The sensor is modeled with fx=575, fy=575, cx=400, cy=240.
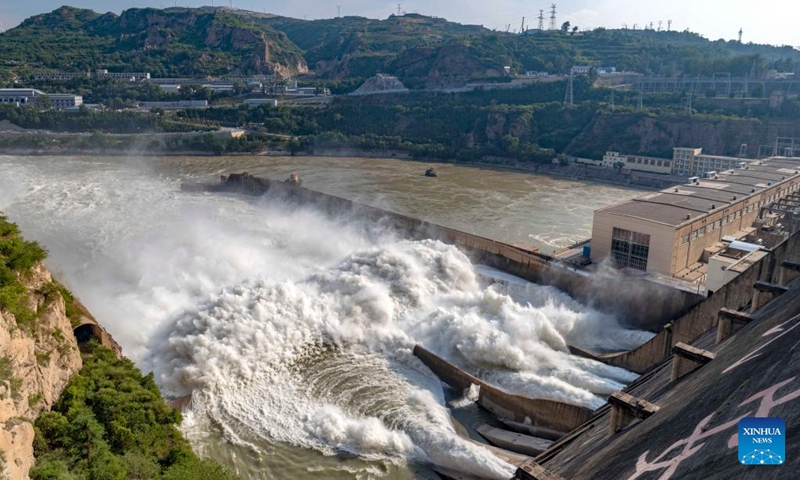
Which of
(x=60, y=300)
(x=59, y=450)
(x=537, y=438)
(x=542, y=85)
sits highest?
(x=542, y=85)

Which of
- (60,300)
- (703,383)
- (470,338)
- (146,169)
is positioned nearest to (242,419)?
(60,300)

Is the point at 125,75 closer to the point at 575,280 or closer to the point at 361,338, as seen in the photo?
the point at 361,338

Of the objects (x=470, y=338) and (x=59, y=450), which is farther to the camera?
(x=470, y=338)

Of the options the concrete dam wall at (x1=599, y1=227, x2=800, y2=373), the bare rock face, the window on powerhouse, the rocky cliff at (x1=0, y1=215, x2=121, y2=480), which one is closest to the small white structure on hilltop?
the window on powerhouse

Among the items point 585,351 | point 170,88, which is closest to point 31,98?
point 170,88

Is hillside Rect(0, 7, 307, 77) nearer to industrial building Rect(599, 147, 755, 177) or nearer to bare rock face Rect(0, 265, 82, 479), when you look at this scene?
industrial building Rect(599, 147, 755, 177)

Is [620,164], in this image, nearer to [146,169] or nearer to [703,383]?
[146,169]
